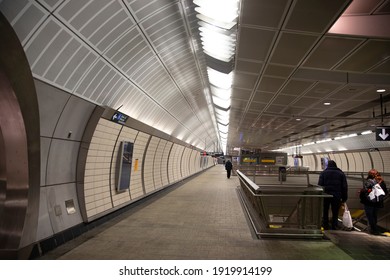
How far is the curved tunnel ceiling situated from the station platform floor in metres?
2.93

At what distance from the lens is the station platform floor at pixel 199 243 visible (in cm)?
467

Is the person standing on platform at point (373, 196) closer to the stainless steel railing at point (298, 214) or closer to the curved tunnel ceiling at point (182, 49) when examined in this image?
the stainless steel railing at point (298, 214)

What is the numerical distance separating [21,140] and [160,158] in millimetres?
9464

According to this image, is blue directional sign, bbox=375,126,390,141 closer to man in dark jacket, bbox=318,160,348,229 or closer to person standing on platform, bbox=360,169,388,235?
person standing on platform, bbox=360,169,388,235

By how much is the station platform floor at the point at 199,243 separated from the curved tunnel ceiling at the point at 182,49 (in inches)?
115

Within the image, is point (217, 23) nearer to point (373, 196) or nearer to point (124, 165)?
point (124, 165)

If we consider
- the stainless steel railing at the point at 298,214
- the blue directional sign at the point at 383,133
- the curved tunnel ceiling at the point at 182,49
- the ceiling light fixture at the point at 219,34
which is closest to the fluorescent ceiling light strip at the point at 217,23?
the ceiling light fixture at the point at 219,34

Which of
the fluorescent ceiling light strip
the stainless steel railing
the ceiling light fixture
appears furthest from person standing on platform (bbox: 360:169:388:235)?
the fluorescent ceiling light strip

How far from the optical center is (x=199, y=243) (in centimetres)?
534

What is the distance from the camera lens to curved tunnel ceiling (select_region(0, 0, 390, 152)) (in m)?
3.98

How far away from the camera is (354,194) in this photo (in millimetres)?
13594

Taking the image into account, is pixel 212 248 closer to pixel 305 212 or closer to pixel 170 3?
pixel 305 212

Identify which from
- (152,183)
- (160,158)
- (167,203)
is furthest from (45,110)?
(160,158)

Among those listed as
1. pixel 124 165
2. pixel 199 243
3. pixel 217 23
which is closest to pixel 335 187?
pixel 199 243
